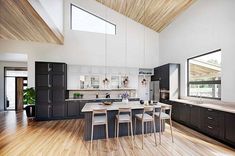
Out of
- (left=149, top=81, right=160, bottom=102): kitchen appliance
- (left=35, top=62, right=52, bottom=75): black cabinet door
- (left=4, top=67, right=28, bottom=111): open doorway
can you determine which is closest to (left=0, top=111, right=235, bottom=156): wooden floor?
(left=35, top=62, right=52, bottom=75): black cabinet door

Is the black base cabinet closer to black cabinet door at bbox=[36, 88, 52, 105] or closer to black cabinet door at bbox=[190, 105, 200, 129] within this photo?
black cabinet door at bbox=[190, 105, 200, 129]

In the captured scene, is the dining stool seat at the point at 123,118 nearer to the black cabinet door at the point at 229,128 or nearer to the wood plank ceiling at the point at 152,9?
the black cabinet door at the point at 229,128

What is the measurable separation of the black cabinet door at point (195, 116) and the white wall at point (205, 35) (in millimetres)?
Answer: 776

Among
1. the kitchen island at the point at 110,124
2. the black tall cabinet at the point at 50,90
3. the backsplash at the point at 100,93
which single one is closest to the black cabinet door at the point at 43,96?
the black tall cabinet at the point at 50,90

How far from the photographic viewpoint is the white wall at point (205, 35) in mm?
3562

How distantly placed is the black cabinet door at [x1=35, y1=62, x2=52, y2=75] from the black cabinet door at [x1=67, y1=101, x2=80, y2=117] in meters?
1.60

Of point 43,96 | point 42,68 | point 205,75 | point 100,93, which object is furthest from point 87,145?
point 205,75

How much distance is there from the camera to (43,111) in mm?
5258

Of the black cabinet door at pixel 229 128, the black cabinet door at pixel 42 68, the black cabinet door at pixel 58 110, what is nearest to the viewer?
the black cabinet door at pixel 229 128

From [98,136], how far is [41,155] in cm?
132

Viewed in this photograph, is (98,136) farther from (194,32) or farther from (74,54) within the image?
(194,32)

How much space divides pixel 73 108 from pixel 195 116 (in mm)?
4580

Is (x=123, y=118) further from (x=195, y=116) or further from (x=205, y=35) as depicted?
(x=205, y=35)

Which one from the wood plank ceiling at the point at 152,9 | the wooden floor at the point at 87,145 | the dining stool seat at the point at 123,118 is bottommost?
the wooden floor at the point at 87,145
